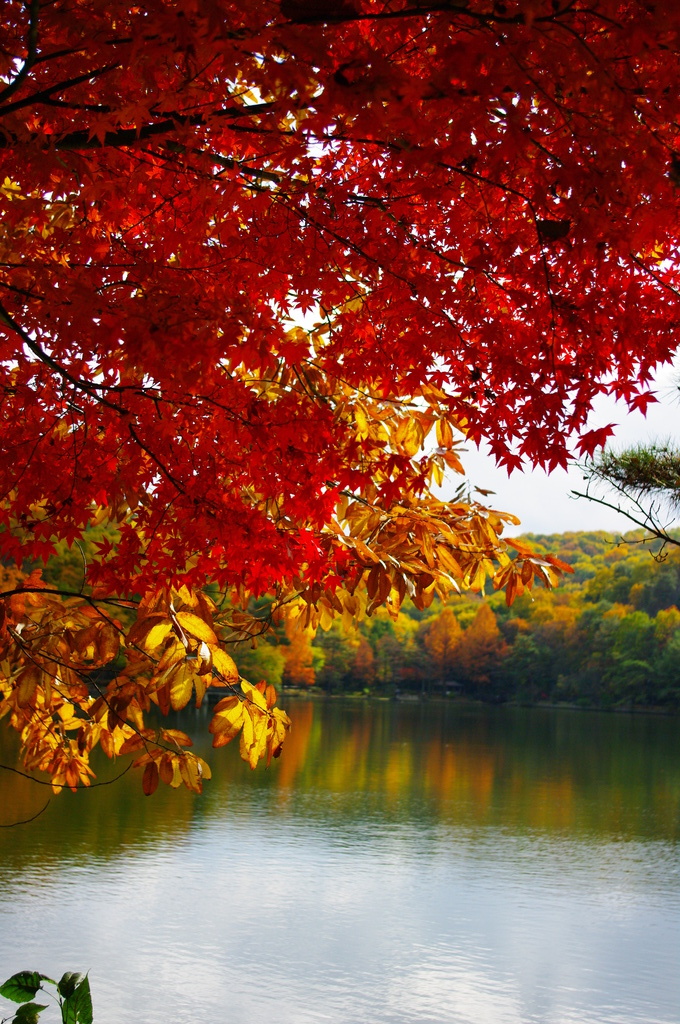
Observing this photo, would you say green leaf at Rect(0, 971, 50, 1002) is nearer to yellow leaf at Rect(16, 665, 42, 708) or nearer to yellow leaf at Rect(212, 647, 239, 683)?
yellow leaf at Rect(16, 665, 42, 708)

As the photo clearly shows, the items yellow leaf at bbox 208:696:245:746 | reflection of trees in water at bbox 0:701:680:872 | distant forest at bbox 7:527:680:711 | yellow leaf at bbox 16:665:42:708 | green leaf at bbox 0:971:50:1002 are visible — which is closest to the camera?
yellow leaf at bbox 208:696:245:746

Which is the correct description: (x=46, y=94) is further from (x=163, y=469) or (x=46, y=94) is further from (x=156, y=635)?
(x=156, y=635)

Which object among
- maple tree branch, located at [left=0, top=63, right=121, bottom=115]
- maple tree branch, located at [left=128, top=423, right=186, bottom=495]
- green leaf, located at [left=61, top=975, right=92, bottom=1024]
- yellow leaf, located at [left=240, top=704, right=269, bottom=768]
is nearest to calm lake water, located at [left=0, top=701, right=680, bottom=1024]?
green leaf, located at [left=61, top=975, right=92, bottom=1024]

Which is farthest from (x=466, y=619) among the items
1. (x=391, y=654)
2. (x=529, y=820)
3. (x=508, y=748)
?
(x=529, y=820)

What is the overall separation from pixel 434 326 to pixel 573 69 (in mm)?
727

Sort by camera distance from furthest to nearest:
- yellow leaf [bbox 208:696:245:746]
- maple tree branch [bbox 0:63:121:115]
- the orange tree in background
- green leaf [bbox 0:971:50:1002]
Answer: green leaf [bbox 0:971:50:1002]
yellow leaf [bbox 208:696:245:746]
maple tree branch [bbox 0:63:121:115]
the orange tree in background

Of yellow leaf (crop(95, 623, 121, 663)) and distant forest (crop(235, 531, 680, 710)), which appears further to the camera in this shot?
distant forest (crop(235, 531, 680, 710))

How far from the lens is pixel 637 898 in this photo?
11.3 m

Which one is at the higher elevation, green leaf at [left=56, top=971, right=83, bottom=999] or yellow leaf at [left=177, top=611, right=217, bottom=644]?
yellow leaf at [left=177, top=611, right=217, bottom=644]

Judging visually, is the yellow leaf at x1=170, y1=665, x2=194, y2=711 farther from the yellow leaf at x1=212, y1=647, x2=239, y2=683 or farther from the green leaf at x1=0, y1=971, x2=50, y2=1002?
the green leaf at x1=0, y1=971, x2=50, y2=1002

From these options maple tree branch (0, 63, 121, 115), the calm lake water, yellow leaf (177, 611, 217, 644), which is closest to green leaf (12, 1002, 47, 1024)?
yellow leaf (177, 611, 217, 644)

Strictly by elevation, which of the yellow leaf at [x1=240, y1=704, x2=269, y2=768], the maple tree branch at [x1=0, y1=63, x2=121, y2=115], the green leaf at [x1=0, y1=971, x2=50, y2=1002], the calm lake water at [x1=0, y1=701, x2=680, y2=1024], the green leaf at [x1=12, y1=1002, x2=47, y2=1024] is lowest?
the calm lake water at [x1=0, y1=701, x2=680, y2=1024]

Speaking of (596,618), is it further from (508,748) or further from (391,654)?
(508,748)

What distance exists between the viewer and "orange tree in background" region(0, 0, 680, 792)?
67.8 inches
